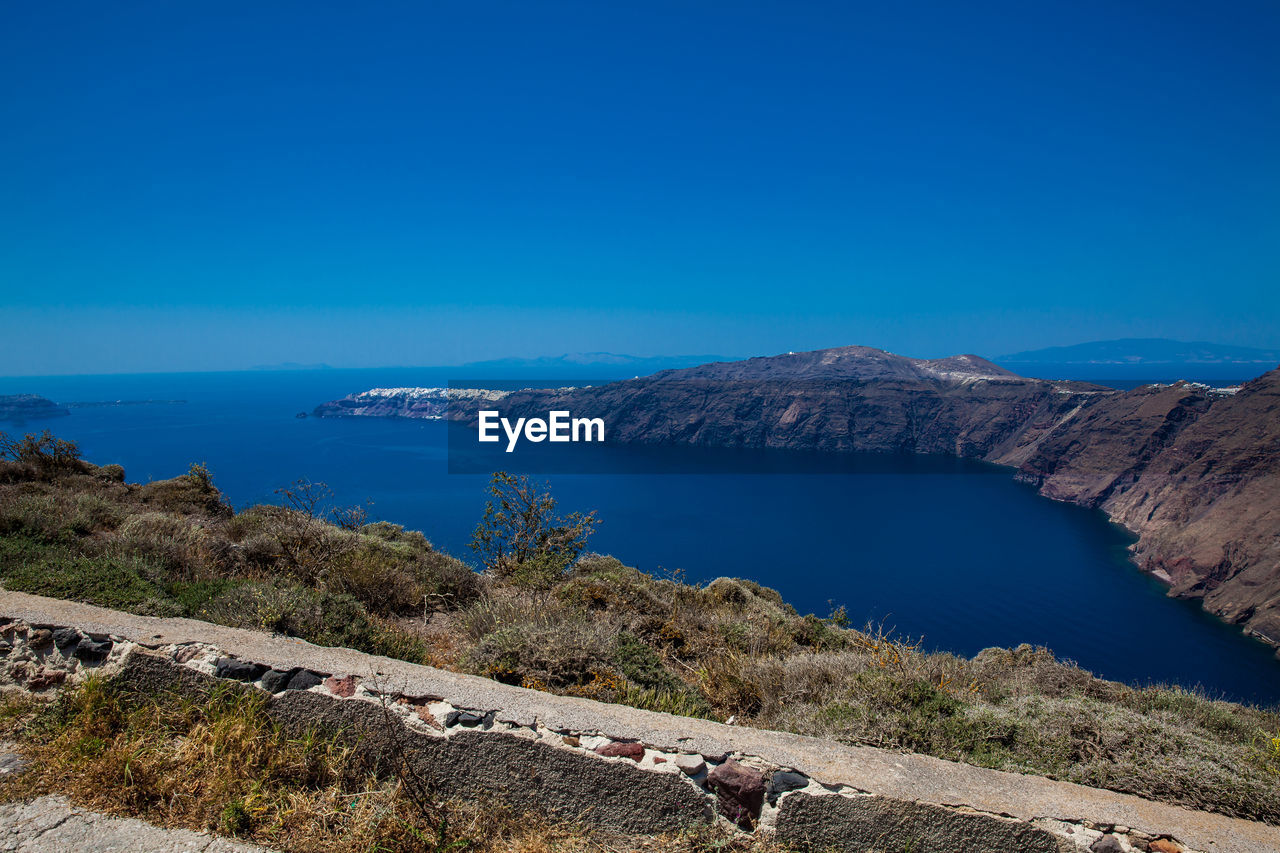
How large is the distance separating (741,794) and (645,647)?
7.08 ft

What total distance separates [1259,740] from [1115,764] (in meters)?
2.82

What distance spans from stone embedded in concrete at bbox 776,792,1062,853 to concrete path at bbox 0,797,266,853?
2577 millimetres

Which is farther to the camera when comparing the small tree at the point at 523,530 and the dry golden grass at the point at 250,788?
the small tree at the point at 523,530

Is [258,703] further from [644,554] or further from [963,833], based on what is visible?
[644,554]

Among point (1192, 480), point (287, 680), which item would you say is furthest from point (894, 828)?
point (1192, 480)

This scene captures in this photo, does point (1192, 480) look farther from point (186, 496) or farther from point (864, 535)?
point (186, 496)

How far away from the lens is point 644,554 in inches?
1804

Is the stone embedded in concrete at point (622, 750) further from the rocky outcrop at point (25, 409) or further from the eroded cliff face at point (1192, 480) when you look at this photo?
the rocky outcrop at point (25, 409)

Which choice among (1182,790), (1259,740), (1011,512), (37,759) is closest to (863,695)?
(1182,790)

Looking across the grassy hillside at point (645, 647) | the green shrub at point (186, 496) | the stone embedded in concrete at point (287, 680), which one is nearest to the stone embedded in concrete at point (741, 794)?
the grassy hillside at point (645, 647)

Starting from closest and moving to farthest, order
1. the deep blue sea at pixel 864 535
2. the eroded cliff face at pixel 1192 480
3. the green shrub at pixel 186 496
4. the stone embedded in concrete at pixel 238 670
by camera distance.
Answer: the stone embedded in concrete at pixel 238 670, the green shrub at pixel 186 496, the deep blue sea at pixel 864 535, the eroded cliff face at pixel 1192 480

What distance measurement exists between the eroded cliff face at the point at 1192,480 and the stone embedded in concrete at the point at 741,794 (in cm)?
5189

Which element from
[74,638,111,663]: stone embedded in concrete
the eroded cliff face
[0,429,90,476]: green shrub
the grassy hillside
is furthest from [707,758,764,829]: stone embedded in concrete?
the eroded cliff face

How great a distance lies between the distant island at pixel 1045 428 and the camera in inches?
1811
